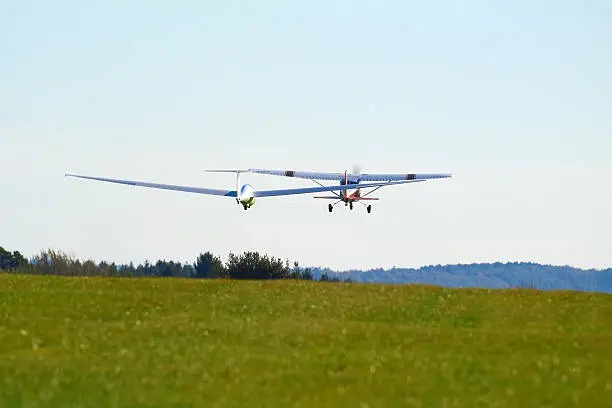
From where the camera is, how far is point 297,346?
36562 mm

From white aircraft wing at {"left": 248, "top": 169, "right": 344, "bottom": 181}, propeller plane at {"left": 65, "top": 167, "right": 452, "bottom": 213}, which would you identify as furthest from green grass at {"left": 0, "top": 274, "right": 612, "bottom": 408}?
white aircraft wing at {"left": 248, "top": 169, "right": 344, "bottom": 181}

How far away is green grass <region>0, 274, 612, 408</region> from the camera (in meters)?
29.6

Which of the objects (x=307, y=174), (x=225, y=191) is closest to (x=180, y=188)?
(x=225, y=191)

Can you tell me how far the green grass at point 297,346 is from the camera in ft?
97.0

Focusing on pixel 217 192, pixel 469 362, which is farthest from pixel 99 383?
pixel 217 192

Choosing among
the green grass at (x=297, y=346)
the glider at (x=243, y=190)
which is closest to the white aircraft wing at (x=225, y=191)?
the glider at (x=243, y=190)

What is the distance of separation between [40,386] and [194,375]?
4294 mm

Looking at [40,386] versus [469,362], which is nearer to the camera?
[40,386]

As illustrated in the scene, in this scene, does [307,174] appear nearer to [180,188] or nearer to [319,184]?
[319,184]

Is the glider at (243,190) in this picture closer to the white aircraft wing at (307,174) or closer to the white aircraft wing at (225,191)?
the white aircraft wing at (225,191)

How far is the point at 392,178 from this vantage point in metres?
108

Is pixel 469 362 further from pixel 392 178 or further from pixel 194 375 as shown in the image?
pixel 392 178

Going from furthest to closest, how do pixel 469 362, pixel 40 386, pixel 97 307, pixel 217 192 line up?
pixel 217 192 → pixel 97 307 → pixel 469 362 → pixel 40 386

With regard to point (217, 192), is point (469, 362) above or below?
below
